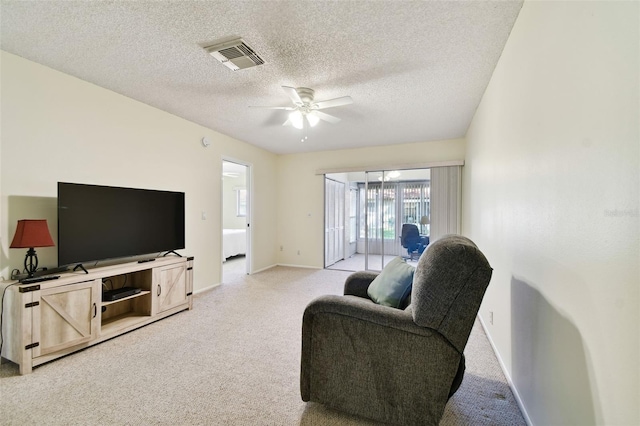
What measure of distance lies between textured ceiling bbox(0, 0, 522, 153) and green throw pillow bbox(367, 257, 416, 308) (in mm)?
1723

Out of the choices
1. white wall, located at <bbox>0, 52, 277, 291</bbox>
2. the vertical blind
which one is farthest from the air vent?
the vertical blind

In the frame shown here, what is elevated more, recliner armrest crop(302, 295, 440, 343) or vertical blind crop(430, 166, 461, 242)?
vertical blind crop(430, 166, 461, 242)

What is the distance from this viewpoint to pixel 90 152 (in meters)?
2.79

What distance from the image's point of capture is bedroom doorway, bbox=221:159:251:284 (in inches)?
206

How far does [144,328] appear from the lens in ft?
9.20

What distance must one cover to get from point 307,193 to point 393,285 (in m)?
→ 4.20

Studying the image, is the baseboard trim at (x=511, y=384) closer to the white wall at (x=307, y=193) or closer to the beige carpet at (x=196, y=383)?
the beige carpet at (x=196, y=383)

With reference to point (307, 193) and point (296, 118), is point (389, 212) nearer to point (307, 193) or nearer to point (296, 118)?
point (307, 193)

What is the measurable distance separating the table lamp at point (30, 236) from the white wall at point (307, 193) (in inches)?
165

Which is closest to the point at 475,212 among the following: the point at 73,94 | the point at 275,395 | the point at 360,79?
the point at 360,79

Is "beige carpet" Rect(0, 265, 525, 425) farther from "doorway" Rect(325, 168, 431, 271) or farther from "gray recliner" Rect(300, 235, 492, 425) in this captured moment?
"doorway" Rect(325, 168, 431, 271)

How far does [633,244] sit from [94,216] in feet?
11.6

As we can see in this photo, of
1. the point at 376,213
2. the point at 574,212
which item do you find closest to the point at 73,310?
the point at 574,212

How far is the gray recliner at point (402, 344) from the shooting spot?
4.45ft
